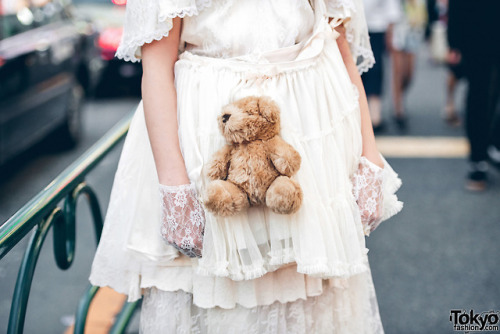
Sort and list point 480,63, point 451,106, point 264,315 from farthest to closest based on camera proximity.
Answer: point 451,106 < point 480,63 < point 264,315

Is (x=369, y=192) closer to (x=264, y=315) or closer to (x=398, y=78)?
(x=264, y=315)

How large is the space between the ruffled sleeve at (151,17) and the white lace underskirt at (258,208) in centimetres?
11

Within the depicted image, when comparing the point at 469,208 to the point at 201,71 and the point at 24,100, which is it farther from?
the point at 24,100

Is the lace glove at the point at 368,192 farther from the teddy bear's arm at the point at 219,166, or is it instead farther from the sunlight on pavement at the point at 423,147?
the sunlight on pavement at the point at 423,147

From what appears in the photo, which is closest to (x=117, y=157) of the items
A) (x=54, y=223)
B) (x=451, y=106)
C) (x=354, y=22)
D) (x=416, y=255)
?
(x=416, y=255)

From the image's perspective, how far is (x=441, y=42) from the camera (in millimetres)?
9008

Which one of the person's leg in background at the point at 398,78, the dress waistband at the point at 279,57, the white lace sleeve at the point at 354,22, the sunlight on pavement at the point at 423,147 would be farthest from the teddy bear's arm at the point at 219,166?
the person's leg in background at the point at 398,78

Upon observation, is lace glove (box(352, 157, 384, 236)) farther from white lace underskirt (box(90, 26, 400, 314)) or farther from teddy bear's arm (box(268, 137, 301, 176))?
teddy bear's arm (box(268, 137, 301, 176))

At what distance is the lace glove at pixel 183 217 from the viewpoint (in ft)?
4.38

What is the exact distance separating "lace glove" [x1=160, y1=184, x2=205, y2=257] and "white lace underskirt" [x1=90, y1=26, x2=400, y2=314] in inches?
1.1

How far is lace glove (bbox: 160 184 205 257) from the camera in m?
1.34

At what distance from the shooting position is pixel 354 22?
5.28 feet

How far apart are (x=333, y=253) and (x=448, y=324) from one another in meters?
1.82

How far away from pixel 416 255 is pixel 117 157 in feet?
10.9
